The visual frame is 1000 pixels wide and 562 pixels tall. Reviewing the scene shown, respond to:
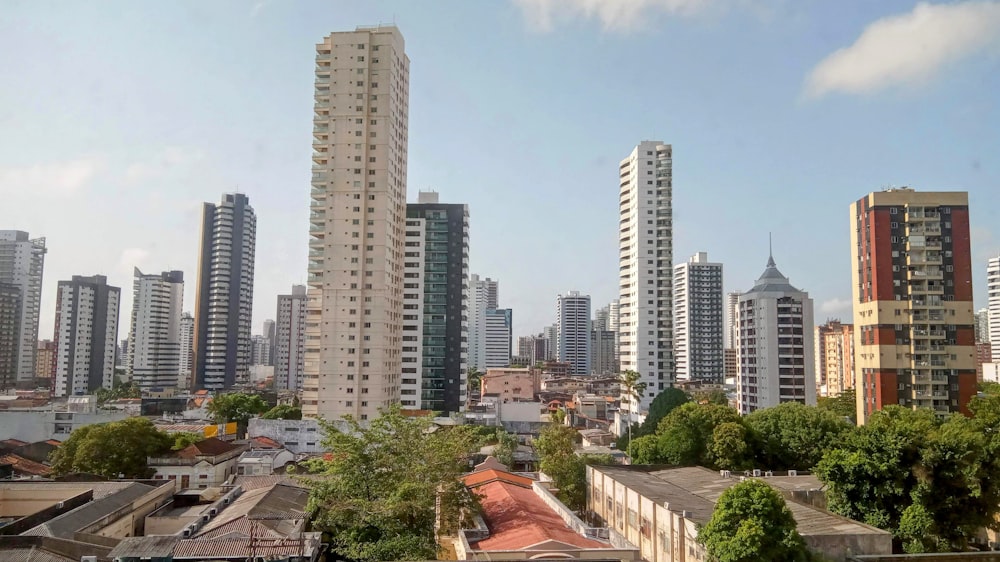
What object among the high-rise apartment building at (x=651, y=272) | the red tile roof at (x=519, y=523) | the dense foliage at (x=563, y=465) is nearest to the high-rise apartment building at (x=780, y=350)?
the high-rise apartment building at (x=651, y=272)

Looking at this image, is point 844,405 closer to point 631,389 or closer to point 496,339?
point 631,389

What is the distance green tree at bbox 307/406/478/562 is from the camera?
75.7 feet

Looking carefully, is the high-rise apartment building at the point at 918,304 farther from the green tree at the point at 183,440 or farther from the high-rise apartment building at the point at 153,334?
the high-rise apartment building at the point at 153,334

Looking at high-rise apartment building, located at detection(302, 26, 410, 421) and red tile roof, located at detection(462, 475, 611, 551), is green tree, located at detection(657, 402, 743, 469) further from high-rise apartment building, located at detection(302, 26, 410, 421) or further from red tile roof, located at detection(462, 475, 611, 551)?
high-rise apartment building, located at detection(302, 26, 410, 421)

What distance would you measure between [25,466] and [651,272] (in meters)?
58.6

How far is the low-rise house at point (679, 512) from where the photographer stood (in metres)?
20.9

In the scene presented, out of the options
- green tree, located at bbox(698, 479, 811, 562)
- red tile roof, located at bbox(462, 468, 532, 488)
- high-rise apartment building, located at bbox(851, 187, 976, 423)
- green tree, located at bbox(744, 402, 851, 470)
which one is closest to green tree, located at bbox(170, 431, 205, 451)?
red tile roof, located at bbox(462, 468, 532, 488)

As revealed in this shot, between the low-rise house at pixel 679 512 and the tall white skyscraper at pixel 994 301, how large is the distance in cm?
10503

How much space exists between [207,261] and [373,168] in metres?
64.6

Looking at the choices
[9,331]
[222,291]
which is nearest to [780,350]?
[222,291]

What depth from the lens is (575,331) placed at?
16762 cm

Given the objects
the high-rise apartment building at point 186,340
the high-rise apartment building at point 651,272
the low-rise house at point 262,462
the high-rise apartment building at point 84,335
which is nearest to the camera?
the low-rise house at point 262,462

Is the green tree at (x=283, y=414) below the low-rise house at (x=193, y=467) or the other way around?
the other way around

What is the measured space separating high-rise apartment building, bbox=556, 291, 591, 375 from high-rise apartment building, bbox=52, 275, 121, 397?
98238 mm
